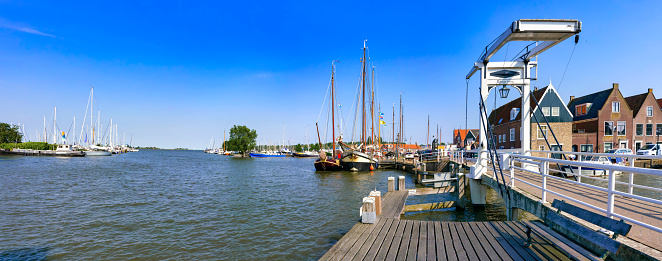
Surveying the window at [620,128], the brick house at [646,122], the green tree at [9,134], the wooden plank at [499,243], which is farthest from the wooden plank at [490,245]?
the green tree at [9,134]

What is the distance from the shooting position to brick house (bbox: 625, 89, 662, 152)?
38.3 metres

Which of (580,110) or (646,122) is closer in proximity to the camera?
(646,122)

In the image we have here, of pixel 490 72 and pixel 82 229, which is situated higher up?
pixel 490 72

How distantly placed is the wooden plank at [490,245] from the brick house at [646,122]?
46.6 metres

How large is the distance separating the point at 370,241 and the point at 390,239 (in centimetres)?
43

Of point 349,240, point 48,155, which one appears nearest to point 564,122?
point 349,240

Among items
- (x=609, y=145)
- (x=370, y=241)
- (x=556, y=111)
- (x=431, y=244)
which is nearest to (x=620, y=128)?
(x=609, y=145)

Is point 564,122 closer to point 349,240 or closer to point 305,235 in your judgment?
point 305,235

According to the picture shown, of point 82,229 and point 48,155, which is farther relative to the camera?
point 48,155

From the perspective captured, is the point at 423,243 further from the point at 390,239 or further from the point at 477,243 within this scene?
the point at 477,243

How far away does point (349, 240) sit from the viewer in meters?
6.17

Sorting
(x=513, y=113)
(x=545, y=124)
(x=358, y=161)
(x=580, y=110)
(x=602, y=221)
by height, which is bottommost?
(x=358, y=161)

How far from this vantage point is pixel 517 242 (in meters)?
5.59

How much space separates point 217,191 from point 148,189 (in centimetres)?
512
